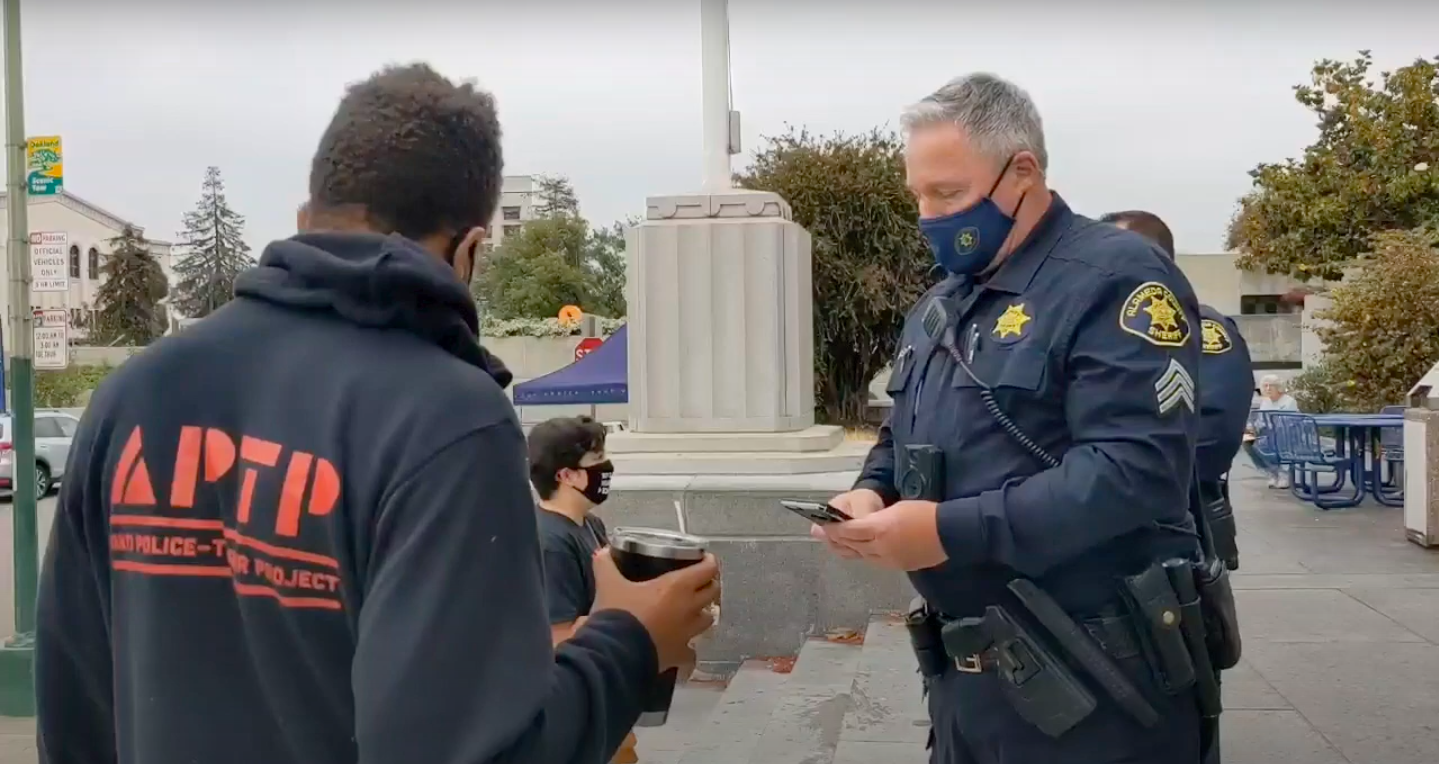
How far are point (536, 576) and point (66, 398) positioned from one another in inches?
1572

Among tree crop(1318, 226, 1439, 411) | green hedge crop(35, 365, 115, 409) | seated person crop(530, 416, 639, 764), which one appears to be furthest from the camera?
green hedge crop(35, 365, 115, 409)

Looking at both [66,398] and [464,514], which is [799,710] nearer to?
[464,514]

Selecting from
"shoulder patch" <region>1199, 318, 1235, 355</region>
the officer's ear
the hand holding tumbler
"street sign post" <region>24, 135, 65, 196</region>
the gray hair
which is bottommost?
the hand holding tumbler

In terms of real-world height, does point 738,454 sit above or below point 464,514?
below

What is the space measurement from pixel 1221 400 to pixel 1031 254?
4.01ft

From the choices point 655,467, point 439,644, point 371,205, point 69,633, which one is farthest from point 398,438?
point 655,467

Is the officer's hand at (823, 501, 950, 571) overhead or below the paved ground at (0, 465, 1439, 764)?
overhead

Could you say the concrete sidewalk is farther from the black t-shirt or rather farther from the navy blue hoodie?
the navy blue hoodie

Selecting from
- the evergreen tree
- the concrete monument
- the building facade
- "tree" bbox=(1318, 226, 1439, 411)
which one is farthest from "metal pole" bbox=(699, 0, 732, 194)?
the evergreen tree

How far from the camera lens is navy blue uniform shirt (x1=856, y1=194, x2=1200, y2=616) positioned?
7.18 ft

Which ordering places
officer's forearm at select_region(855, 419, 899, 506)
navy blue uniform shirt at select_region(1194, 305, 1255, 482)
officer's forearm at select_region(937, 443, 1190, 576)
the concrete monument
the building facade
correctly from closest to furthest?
1. officer's forearm at select_region(937, 443, 1190, 576)
2. officer's forearm at select_region(855, 419, 899, 506)
3. navy blue uniform shirt at select_region(1194, 305, 1255, 482)
4. the concrete monument
5. the building facade

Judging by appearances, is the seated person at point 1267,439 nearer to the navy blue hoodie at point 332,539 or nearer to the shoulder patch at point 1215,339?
the shoulder patch at point 1215,339

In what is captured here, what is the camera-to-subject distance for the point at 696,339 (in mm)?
7473

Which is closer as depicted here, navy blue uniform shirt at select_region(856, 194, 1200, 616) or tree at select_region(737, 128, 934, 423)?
navy blue uniform shirt at select_region(856, 194, 1200, 616)
